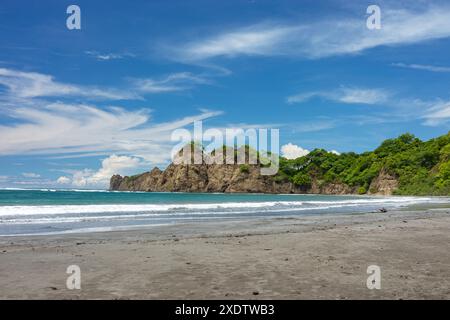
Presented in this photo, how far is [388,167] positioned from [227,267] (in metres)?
125

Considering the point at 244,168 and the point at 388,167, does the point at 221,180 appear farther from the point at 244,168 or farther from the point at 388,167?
the point at 388,167

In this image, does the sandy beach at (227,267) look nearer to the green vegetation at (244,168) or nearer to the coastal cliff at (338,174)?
the coastal cliff at (338,174)

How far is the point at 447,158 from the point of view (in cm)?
10631

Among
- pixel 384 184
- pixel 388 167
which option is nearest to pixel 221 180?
pixel 384 184

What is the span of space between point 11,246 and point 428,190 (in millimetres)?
107100

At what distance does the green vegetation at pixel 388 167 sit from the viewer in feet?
347

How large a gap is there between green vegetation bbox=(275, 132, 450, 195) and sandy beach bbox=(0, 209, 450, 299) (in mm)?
95598

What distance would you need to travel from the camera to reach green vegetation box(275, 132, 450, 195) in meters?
106

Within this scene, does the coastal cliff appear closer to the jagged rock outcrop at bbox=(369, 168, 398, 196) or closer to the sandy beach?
the jagged rock outcrop at bbox=(369, 168, 398, 196)

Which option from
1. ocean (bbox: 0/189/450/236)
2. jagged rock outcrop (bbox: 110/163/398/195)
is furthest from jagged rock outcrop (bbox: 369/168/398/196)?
ocean (bbox: 0/189/450/236)
